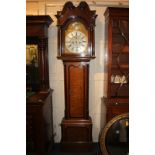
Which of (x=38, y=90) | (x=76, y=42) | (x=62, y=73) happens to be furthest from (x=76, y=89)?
(x=76, y=42)

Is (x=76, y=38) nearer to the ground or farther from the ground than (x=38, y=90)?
farther from the ground

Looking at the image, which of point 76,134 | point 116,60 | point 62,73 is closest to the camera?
point 116,60

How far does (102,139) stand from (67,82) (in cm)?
120

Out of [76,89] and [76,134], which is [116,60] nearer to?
[76,89]

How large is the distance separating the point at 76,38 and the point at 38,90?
99 cm

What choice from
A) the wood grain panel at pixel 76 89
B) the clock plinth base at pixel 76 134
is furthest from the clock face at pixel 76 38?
the clock plinth base at pixel 76 134

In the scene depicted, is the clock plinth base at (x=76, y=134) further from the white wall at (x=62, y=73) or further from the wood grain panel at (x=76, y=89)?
the white wall at (x=62, y=73)

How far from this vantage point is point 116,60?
3057 mm

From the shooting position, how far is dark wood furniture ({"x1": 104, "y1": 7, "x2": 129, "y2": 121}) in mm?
2910

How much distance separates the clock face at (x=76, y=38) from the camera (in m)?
3.09

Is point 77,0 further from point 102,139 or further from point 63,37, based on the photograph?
point 102,139

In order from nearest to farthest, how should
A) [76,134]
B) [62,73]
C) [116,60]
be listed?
1. [116,60]
2. [76,134]
3. [62,73]
